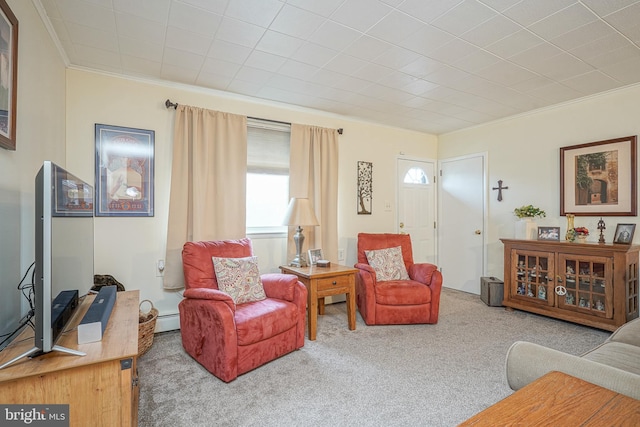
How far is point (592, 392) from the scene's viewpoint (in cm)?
104

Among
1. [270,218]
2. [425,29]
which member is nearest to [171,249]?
[270,218]

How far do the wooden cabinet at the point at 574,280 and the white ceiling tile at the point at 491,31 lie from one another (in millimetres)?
2256

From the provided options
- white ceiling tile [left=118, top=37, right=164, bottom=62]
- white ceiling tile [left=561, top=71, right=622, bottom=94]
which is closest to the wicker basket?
white ceiling tile [left=118, top=37, right=164, bottom=62]

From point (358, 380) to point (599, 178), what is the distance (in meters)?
3.38

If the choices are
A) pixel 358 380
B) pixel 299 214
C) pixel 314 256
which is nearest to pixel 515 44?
pixel 299 214

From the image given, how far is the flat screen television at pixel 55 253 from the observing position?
47.1 inches

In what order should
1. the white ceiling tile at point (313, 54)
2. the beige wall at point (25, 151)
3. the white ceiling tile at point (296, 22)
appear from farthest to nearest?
the white ceiling tile at point (313, 54), the white ceiling tile at point (296, 22), the beige wall at point (25, 151)

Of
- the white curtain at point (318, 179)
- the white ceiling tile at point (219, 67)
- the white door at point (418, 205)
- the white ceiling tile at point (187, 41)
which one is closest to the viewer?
the white ceiling tile at point (187, 41)

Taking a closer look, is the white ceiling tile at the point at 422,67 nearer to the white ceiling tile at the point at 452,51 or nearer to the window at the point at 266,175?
the white ceiling tile at the point at 452,51

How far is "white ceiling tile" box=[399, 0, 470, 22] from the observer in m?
1.97

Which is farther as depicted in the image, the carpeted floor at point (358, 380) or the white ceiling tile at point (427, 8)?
the white ceiling tile at point (427, 8)

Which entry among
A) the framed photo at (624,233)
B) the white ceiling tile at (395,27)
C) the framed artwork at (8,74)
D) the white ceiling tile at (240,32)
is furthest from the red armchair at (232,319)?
the framed photo at (624,233)

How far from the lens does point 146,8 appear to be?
2.04 metres

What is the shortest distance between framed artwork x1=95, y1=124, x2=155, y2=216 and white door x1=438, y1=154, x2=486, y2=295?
163 inches
